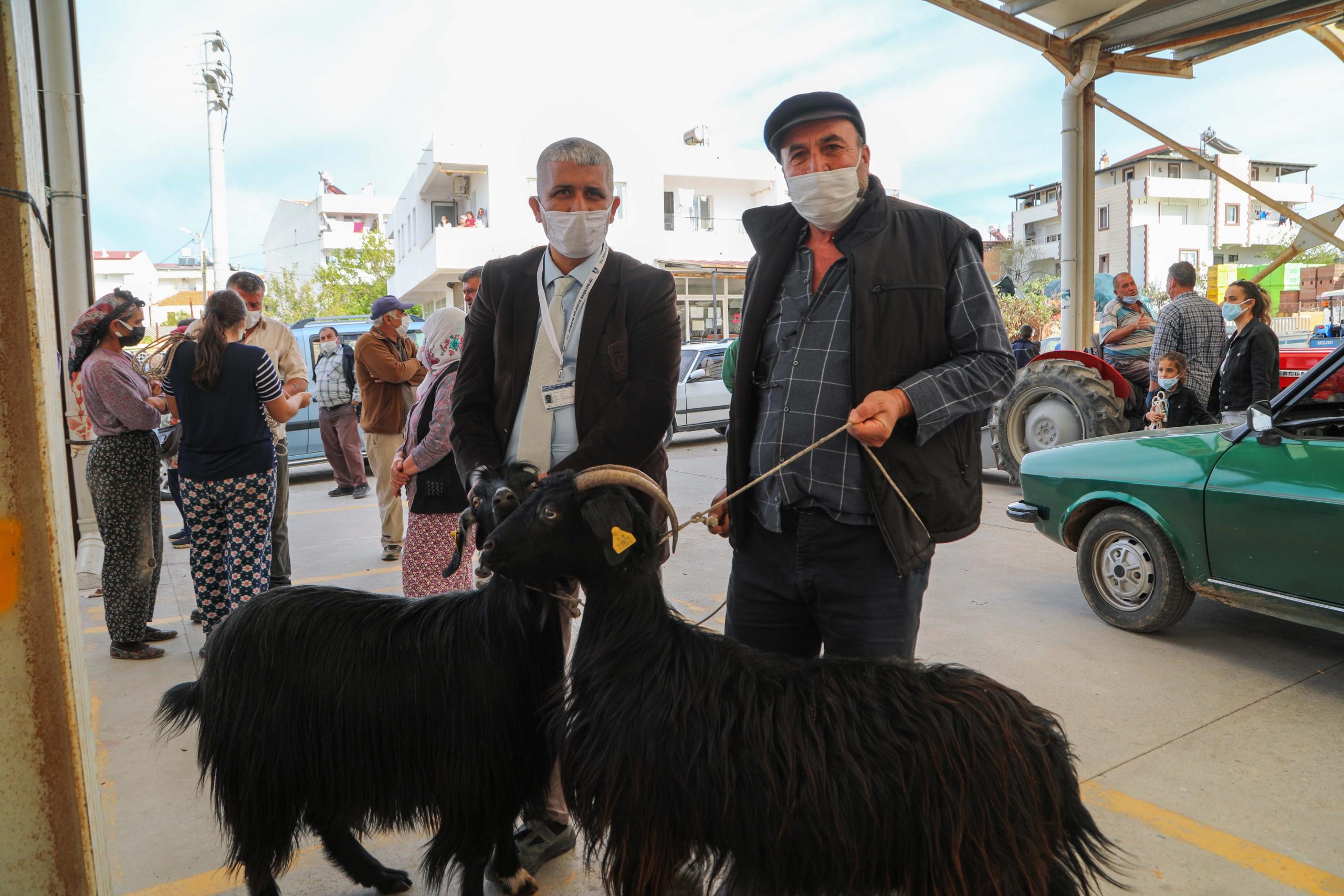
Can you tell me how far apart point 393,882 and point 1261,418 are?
439 cm

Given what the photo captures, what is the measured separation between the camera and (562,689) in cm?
219

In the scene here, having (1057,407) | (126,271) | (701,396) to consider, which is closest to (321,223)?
(126,271)

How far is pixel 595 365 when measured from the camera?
8.63ft

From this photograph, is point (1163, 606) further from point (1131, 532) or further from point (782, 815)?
point (782, 815)

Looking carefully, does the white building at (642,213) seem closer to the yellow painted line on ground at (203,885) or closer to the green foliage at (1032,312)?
the green foliage at (1032,312)

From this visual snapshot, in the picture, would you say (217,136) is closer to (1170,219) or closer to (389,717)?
(389,717)

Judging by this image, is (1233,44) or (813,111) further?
(1233,44)

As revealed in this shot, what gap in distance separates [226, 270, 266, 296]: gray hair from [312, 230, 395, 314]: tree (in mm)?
32899

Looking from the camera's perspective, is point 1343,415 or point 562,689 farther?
point 1343,415

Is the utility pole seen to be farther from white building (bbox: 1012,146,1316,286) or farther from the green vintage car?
white building (bbox: 1012,146,1316,286)

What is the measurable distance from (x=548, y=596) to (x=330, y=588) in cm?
77

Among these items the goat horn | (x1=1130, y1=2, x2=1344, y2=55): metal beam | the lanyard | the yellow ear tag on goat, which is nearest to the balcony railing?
(x1=1130, y1=2, x2=1344, y2=55): metal beam

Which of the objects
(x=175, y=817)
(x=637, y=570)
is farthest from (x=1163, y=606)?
(x=175, y=817)

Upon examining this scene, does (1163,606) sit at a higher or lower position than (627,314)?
lower
